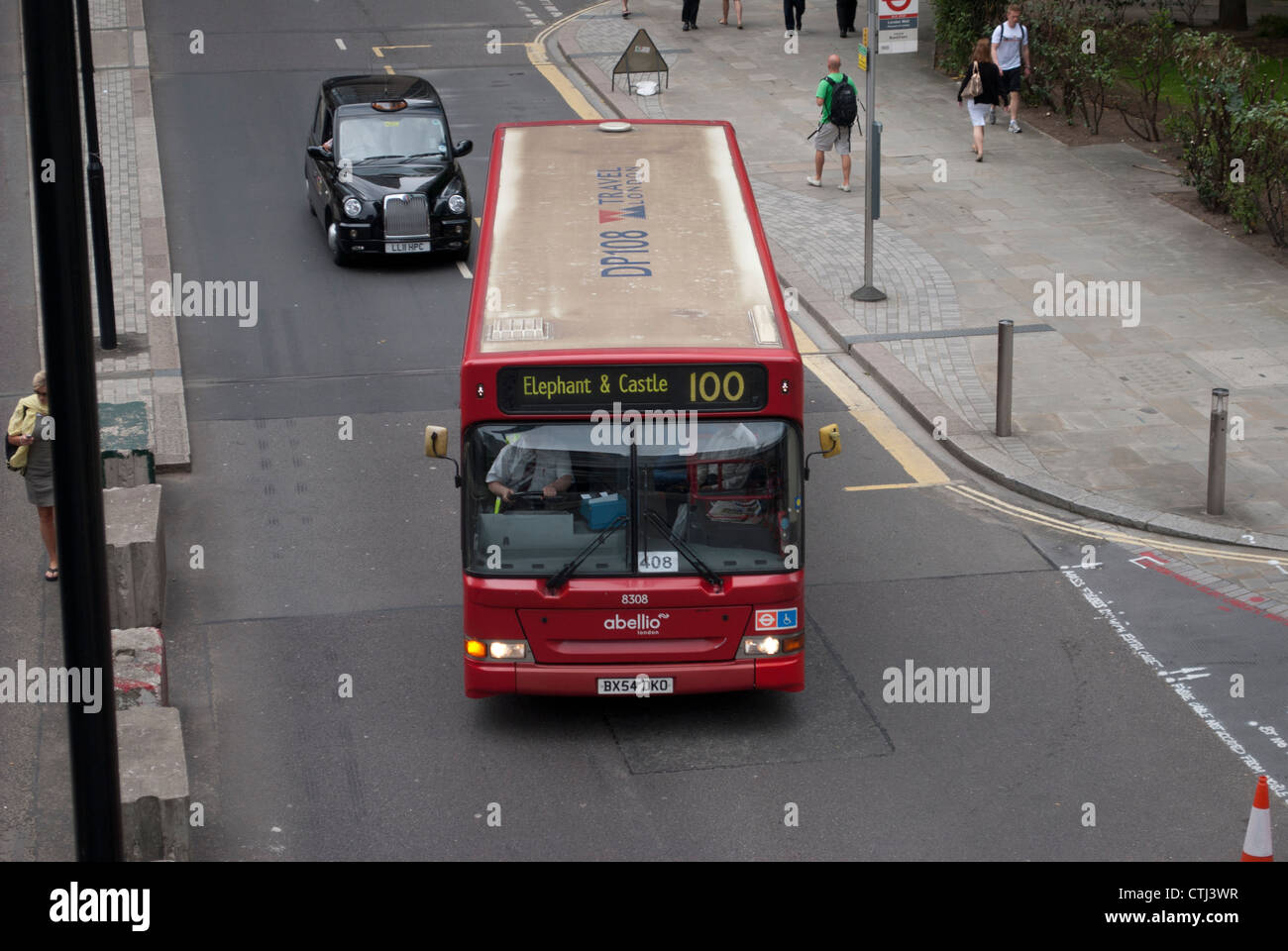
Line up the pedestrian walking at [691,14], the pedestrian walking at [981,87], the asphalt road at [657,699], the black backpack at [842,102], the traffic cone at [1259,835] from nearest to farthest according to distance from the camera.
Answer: the traffic cone at [1259,835] → the asphalt road at [657,699] → the black backpack at [842,102] → the pedestrian walking at [981,87] → the pedestrian walking at [691,14]

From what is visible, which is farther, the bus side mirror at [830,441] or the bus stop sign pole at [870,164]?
the bus stop sign pole at [870,164]

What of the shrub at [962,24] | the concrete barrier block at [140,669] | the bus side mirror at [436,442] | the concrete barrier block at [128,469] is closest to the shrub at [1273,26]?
the shrub at [962,24]

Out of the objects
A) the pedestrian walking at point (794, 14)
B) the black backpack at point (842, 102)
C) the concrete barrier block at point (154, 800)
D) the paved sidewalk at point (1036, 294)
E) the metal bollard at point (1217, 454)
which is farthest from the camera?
the pedestrian walking at point (794, 14)

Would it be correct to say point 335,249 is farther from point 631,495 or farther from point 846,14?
point 846,14

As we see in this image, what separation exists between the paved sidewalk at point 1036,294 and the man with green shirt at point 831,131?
34 centimetres

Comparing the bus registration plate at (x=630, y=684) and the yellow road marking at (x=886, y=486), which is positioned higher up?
the bus registration plate at (x=630, y=684)

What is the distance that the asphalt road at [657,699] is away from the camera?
9.54 m

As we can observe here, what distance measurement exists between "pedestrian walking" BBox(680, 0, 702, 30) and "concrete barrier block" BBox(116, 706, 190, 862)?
24.8 metres

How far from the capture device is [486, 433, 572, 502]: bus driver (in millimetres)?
9820

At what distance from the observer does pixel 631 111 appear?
2628cm

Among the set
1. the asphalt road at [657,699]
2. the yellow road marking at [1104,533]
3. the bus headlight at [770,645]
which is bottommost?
the asphalt road at [657,699]

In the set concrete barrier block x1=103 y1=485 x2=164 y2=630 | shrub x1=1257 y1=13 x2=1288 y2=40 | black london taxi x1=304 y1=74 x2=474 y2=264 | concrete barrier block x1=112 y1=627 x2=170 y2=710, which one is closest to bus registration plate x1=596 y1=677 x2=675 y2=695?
concrete barrier block x1=112 y1=627 x2=170 y2=710

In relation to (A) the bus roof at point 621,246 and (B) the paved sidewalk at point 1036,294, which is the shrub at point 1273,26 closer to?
(B) the paved sidewalk at point 1036,294

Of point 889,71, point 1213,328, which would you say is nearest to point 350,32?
point 889,71
